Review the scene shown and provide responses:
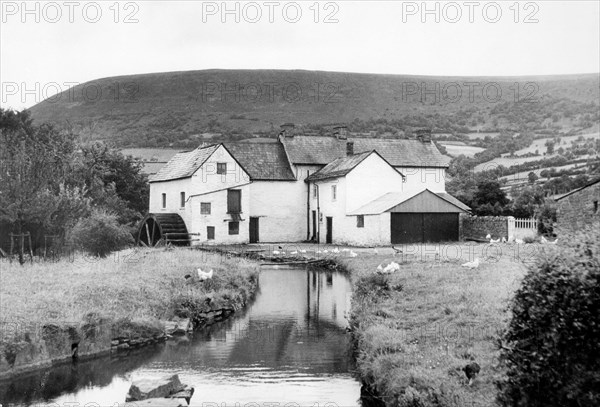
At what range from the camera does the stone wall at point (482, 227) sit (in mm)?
47062

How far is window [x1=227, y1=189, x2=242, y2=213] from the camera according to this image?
177 ft

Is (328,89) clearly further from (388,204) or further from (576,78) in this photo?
(388,204)

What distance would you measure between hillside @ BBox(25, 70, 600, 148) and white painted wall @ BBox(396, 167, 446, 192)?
4725 cm

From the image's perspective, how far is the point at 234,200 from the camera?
178ft

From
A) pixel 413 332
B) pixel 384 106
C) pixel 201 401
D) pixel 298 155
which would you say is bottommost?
pixel 201 401

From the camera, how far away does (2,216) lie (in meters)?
29.1

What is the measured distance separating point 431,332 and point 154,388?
6121 millimetres

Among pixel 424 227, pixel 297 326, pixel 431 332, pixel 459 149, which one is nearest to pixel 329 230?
pixel 424 227

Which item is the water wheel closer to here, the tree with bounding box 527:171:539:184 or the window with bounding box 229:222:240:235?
the window with bounding box 229:222:240:235

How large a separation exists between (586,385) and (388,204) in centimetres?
4036

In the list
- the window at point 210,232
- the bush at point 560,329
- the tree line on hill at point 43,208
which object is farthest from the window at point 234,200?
the bush at point 560,329

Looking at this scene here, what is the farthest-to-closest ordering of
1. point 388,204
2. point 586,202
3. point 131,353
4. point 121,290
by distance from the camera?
point 388,204 < point 586,202 < point 121,290 < point 131,353

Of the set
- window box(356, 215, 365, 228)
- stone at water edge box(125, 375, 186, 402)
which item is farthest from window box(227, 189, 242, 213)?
stone at water edge box(125, 375, 186, 402)

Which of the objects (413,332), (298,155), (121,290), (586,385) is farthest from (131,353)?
(298,155)
